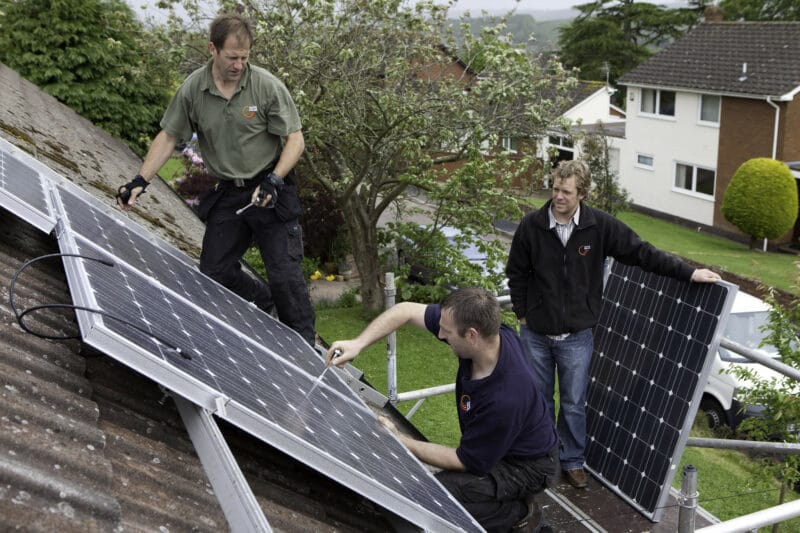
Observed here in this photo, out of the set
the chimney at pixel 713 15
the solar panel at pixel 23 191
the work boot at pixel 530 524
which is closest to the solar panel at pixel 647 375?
the work boot at pixel 530 524

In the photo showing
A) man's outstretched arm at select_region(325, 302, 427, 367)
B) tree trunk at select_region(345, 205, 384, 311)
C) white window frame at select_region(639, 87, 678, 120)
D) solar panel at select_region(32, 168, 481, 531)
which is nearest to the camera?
solar panel at select_region(32, 168, 481, 531)

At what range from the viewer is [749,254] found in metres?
31.6

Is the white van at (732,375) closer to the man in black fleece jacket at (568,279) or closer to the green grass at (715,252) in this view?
the man in black fleece jacket at (568,279)

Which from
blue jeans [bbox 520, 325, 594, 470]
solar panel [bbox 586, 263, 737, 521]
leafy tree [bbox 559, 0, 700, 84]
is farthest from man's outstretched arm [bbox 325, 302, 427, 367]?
leafy tree [bbox 559, 0, 700, 84]

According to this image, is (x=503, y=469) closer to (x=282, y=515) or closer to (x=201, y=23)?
(x=282, y=515)

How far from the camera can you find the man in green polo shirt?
5090 mm

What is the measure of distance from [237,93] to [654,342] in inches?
124

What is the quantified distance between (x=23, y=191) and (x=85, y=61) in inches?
645

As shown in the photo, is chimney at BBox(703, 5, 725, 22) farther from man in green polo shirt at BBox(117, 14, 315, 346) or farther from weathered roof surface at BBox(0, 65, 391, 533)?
weathered roof surface at BBox(0, 65, 391, 533)

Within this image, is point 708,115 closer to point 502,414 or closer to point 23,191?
point 502,414

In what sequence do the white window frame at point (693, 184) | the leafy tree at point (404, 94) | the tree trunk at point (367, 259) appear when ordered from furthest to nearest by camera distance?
the white window frame at point (693, 184)
the tree trunk at point (367, 259)
the leafy tree at point (404, 94)

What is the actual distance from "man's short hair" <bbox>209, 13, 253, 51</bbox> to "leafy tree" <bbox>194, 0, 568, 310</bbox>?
334 inches

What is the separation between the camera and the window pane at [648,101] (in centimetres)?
3950

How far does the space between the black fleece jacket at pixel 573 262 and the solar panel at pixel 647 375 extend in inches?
11.0
